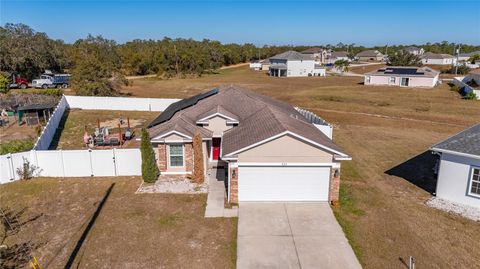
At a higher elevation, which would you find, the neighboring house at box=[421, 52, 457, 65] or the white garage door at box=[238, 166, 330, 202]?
the neighboring house at box=[421, 52, 457, 65]

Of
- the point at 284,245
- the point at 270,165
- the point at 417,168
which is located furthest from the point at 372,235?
the point at 417,168

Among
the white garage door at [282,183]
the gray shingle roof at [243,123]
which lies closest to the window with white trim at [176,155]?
the gray shingle roof at [243,123]

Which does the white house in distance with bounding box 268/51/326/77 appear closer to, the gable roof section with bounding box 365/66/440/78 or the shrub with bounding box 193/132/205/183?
the gable roof section with bounding box 365/66/440/78

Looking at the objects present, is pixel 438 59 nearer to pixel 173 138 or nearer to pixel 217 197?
pixel 173 138

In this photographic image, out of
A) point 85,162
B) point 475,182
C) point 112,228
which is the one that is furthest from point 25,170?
point 475,182

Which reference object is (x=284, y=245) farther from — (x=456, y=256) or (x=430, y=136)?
(x=430, y=136)

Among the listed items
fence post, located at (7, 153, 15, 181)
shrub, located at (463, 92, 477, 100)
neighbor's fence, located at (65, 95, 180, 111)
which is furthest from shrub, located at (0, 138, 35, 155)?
shrub, located at (463, 92, 477, 100)

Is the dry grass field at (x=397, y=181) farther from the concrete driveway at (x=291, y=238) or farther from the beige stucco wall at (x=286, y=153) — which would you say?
the beige stucco wall at (x=286, y=153)
